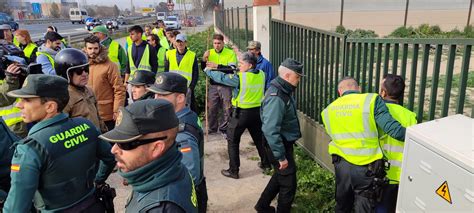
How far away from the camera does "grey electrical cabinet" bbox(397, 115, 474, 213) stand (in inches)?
79.0

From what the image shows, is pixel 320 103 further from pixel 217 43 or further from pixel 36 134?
pixel 36 134

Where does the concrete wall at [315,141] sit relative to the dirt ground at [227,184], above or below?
above

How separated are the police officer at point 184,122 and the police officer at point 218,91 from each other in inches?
159

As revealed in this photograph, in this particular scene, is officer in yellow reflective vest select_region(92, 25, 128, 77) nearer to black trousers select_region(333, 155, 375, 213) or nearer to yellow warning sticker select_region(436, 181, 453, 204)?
black trousers select_region(333, 155, 375, 213)

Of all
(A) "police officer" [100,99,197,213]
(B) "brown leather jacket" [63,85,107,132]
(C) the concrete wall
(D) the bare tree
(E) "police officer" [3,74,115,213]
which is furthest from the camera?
(D) the bare tree

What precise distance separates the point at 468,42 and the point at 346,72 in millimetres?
1991

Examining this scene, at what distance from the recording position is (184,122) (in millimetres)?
2615

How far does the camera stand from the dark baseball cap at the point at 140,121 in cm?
169

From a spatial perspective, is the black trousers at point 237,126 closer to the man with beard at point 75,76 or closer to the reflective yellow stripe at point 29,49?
the man with beard at point 75,76

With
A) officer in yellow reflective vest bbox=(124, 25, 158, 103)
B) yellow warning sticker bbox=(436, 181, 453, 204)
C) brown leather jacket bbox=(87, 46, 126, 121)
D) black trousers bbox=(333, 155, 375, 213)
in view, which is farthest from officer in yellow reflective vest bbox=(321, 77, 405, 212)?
officer in yellow reflective vest bbox=(124, 25, 158, 103)

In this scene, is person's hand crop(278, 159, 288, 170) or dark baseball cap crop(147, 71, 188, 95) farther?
person's hand crop(278, 159, 288, 170)

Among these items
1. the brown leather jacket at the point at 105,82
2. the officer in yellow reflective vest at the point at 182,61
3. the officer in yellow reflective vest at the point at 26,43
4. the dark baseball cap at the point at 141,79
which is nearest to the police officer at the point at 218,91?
the officer in yellow reflective vest at the point at 182,61

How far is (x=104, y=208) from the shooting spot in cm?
278

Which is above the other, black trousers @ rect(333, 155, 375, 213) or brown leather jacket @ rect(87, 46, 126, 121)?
brown leather jacket @ rect(87, 46, 126, 121)
